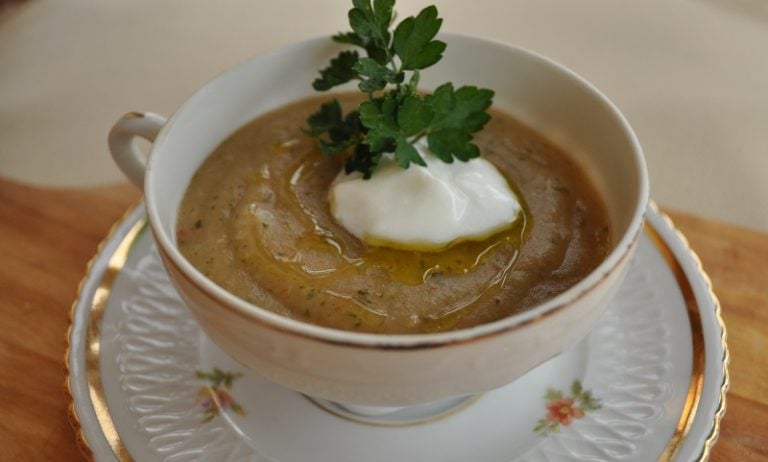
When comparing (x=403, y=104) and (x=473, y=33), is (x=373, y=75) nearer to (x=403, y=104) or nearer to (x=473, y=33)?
(x=403, y=104)

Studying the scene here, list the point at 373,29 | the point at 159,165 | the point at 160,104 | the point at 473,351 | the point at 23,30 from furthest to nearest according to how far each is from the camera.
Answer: the point at 23,30
the point at 160,104
the point at 373,29
the point at 159,165
the point at 473,351

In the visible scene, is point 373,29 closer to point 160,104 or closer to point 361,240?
point 361,240

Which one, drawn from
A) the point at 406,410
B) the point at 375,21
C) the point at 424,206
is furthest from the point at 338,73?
the point at 406,410

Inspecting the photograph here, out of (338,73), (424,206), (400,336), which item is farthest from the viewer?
(338,73)

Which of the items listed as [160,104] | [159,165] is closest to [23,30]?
[160,104]

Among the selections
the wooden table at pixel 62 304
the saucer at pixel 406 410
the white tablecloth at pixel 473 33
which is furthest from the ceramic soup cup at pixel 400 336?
the white tablecloth at pixel 473 33

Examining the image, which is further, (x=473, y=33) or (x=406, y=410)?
(x=473, y=33)

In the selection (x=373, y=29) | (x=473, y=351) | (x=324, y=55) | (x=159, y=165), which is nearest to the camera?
(x=473, y=351)
